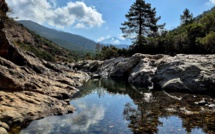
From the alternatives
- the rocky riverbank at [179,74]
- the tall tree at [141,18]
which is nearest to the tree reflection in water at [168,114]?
the rocky riverbank at [179,74]

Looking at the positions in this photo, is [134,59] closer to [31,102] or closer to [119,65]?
[119,65]

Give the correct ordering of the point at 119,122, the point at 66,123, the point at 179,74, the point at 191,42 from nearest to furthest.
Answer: the point at 66,123, the point at 119,122, the point at 179,74, the point at 191,42

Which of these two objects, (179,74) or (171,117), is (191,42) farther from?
(171,117)

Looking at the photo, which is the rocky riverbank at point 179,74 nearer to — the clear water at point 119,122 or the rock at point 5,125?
the clear water at point 119,122

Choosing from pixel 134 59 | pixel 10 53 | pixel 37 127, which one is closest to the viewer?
pixel 37 127

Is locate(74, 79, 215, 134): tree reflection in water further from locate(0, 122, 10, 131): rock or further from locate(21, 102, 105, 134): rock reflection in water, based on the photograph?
locate(0, 122, 10, 131): rock

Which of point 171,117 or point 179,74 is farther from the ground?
A: point 179,74

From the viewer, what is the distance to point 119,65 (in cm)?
4988

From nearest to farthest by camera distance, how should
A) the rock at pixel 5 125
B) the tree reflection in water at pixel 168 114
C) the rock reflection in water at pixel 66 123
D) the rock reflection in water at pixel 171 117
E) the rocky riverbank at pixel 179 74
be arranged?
the rock at pixel 5 125 < the rock reflection in water at pixel 66 123 < the rock reflection in water at pixel 171 117 < the tree reflection in water at pixel 168 114 < the rocky riverbank at pixel 179 74

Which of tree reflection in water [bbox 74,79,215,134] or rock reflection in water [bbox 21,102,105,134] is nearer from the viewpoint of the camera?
rock reflection in water [bbox 21,102,105,134]

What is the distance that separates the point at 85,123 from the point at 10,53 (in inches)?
683

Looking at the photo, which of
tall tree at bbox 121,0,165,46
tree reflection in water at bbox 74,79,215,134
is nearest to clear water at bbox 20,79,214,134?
tree reflection in water at bbox 74,79,215,134

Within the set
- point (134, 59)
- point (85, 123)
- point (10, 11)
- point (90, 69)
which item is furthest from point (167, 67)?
point (90, 69)

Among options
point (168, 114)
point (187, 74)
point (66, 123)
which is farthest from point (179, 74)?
point (66, 123)
